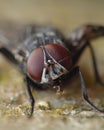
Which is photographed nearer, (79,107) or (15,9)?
(79,107)

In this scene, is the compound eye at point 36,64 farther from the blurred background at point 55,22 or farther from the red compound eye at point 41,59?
the blurred background at point 55,22

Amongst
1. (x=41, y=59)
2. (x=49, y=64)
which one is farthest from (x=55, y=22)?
(x=49, y=64)

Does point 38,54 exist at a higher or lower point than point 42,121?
higher

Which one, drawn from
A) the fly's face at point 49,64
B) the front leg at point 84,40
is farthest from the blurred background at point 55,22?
the fly's face at point 49,64

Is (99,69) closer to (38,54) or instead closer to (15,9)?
(38,54)

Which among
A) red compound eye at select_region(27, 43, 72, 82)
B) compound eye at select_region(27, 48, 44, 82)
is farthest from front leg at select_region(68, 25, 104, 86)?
compound eye at select_region(27, 48, 44, 82)

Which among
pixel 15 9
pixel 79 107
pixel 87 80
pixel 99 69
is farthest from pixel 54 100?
pixel 15 9

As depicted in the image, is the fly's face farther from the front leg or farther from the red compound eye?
the front leg
